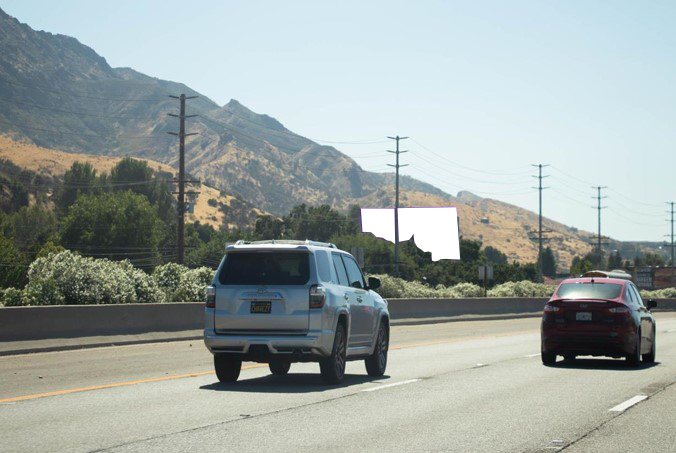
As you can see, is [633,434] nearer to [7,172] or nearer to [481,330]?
[481,330]

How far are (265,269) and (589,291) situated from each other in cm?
804

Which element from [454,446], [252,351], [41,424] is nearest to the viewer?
[454,446]

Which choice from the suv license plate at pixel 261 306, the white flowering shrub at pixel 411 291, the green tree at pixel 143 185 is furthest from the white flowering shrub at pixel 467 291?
the green tree at pixel 143 185

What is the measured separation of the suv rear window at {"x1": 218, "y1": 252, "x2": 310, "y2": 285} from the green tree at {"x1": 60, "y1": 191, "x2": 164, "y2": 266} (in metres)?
113

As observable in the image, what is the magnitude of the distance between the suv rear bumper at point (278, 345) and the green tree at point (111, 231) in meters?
113

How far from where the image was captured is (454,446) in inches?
392

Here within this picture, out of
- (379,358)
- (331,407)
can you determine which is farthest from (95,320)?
(331,407)

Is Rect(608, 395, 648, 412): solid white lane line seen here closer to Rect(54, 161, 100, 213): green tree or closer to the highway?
the highway

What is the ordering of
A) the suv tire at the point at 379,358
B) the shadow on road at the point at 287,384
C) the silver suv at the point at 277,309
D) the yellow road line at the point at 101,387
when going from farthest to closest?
the suv tire at the point at 379,358 < the silver suv at the point at 277,309 < the shadow on road at the point at 287,384 < the yellow road line at the point at 101,387

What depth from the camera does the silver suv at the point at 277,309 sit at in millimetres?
15148

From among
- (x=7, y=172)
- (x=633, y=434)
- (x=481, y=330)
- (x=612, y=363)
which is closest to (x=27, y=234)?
(x=7, y=172)

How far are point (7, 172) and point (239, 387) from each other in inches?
7561

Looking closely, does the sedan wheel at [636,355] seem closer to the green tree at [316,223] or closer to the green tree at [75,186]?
the green tree at [75,186]

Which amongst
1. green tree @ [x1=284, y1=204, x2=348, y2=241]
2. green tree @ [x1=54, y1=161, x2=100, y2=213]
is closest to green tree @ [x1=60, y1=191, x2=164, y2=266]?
green tree @ [x1=54, y1=161, x2=100, y2=213]
